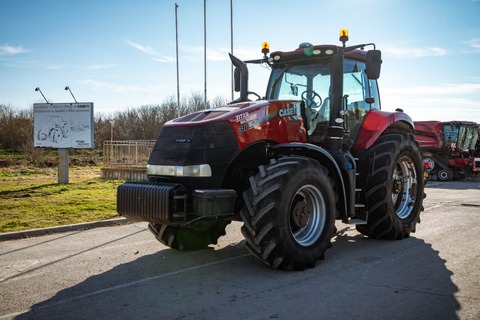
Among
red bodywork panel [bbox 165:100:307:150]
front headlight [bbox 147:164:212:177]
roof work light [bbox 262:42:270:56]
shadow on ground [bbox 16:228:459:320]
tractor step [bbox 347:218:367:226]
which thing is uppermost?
roof work light [bbox 262:42:270:56]

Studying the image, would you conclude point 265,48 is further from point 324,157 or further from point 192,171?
point 192,171

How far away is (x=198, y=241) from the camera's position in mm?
6910

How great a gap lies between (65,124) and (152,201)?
52.5 feet

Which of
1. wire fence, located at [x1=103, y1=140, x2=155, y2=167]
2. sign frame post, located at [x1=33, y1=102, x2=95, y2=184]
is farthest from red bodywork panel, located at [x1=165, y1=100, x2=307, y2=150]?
wire fence, located at [x1=103, y1=140, x2=155, y2=167]

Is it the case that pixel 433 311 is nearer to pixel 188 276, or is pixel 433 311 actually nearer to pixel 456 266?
pixel 456 266

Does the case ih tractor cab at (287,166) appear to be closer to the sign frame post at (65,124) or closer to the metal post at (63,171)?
the metal post at (63,171)

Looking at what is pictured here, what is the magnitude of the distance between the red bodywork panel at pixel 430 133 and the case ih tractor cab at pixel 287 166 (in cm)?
1554

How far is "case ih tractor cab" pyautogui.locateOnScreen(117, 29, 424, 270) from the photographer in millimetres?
5488

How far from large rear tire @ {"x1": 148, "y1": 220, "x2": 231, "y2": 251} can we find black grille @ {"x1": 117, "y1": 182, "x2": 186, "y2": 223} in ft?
2.72

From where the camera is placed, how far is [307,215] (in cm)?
601

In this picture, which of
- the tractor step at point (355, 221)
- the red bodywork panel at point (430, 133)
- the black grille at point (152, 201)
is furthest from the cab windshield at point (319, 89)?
the red bodywork panel at point (430, 133)

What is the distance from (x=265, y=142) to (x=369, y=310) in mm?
2581

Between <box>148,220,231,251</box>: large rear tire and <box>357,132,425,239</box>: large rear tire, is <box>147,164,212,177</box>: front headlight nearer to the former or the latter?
<box>148,220,231,251</box>: large rear tire

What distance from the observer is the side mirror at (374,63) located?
6.85 m
